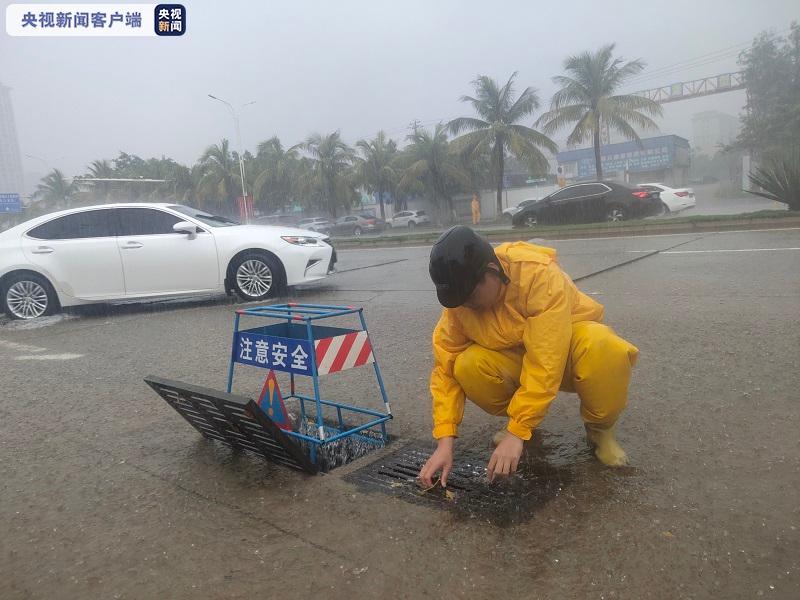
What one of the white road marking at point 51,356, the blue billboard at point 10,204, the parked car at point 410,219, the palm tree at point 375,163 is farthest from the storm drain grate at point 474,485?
the blue billboard at point 10,204

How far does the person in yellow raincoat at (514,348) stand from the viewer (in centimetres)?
215

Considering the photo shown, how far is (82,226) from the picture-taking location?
811 centimetres

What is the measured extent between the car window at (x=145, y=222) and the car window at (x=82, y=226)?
0.14m

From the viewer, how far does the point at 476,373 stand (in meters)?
2.48

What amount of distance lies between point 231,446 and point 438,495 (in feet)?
3.82

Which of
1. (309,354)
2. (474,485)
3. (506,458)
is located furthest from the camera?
(309,354)

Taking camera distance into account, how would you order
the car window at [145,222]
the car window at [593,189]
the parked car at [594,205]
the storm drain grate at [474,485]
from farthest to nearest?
the car window at [593,189] → the parked car at [594,205] → the car window at [145,222] → the storm drain grate at [474,485]

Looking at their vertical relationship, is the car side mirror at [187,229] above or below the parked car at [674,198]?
above

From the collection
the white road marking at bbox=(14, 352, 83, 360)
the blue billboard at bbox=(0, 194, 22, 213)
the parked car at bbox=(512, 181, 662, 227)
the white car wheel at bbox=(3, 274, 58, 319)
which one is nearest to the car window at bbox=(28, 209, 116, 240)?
the white car wheel at bbox=(3, 274, 58, 319)

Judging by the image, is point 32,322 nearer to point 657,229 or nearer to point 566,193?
point 657,229

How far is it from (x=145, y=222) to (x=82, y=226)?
779 mm

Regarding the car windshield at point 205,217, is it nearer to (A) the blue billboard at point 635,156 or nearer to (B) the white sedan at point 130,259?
(B) the white sedan at point 130,259

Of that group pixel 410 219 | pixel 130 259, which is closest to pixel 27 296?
pixel 130 259

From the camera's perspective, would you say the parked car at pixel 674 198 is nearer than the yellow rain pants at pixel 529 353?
No
